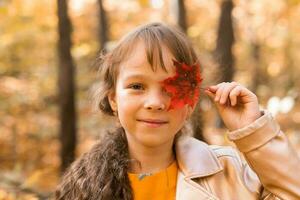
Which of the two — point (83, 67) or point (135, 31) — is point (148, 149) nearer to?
Result: point (135, 31)

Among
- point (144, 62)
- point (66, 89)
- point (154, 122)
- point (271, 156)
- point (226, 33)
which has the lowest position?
point (66, 89)

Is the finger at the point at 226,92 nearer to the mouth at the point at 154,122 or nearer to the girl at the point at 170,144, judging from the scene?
the girl at the point at 170,144

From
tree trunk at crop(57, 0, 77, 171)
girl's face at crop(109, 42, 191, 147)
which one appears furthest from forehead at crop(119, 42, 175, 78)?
tree trunk at crop(57, 0, 77, 171)

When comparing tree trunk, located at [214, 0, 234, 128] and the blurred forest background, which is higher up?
tree trunk, located at [214, 0, 234, 128]

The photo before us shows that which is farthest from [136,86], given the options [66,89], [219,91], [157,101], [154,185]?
[66,89]

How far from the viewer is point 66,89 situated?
6566 millimetres

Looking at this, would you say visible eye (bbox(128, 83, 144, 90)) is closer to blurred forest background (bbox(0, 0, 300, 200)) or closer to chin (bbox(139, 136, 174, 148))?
chin (bbox(139, 136, 174, 148))

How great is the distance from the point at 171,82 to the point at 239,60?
58.4 feet

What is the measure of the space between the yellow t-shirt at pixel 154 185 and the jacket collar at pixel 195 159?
9 cm

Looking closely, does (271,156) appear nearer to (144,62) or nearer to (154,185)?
(154,185)

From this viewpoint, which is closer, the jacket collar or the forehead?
the forehead

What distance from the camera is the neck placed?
2461mm

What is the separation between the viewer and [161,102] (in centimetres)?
221

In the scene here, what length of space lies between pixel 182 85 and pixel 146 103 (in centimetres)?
18
